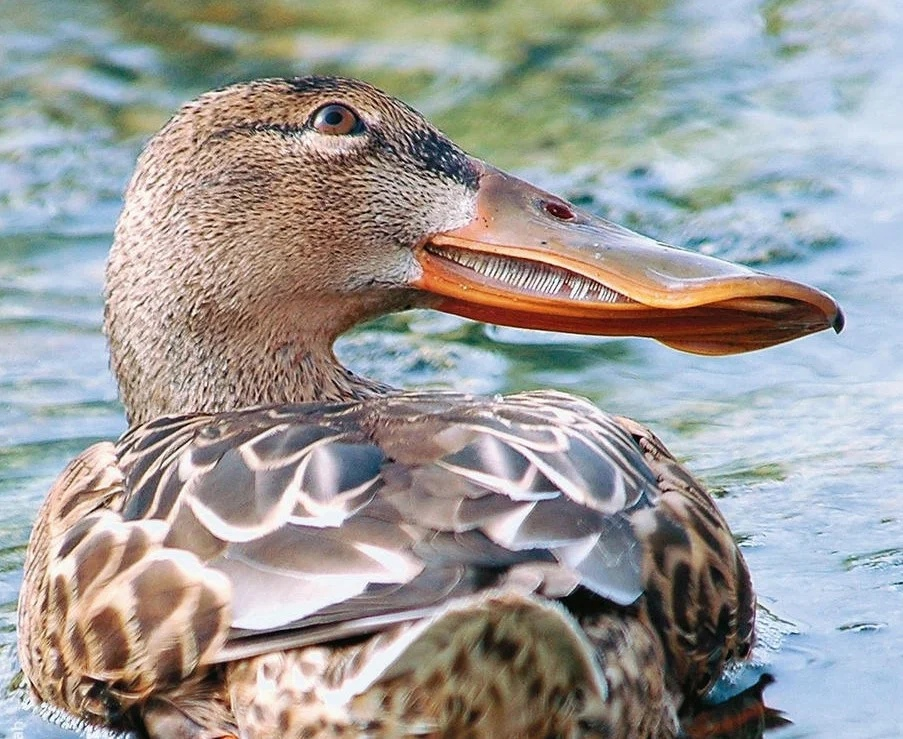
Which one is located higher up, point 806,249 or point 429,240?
point 429,240

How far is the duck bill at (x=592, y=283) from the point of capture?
256 inches

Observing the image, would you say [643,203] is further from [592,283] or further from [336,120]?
[592,283]

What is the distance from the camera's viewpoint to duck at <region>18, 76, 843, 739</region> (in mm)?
5184

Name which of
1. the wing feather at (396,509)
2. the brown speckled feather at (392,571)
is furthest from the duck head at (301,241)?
the wing feather at (396,509)

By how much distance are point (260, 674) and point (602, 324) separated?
200 cm

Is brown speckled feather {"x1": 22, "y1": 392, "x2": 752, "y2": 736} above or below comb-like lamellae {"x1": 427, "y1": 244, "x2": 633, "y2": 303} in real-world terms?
below

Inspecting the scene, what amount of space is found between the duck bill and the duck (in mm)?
10

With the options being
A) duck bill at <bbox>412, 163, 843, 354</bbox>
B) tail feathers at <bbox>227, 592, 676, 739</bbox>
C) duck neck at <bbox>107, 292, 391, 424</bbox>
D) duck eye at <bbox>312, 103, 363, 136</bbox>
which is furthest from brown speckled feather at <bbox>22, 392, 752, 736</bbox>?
duck eye at <bbox>312, 103, 363, 136</bbox>

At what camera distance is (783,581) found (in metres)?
7.35

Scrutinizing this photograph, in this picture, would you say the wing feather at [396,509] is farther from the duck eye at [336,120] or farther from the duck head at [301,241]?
the duck eye at [336,120]

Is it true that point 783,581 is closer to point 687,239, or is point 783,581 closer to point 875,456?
point 875,456

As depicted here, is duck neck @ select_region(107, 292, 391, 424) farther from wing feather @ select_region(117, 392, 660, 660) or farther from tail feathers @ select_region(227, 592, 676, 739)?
tail feathers @ select_region(227, 592, 676, 739)

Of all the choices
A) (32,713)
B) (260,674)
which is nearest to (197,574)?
(260,674)

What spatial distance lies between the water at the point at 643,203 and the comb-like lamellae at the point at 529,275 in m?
1.29
